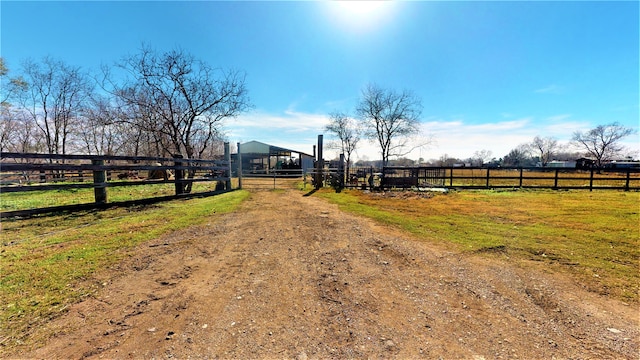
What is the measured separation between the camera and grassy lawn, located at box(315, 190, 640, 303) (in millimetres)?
3158

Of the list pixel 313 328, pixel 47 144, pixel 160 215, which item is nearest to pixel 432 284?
pixel 313 328

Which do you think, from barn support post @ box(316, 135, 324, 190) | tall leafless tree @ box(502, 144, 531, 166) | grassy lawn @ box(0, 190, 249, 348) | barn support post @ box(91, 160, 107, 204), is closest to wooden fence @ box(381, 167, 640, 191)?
barn support post @ box(316, 135, 324, 190)

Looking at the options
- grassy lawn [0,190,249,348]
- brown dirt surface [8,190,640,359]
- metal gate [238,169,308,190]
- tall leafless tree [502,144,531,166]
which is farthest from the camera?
tall leafless tree [502,144,531,166]

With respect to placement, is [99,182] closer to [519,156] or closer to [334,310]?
[334,310]

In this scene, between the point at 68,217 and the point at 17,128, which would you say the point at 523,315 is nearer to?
the point at 68,217

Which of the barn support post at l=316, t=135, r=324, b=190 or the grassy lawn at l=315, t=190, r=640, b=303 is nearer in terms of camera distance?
the grassy lawn at l=315, t=190, r=640, b=303

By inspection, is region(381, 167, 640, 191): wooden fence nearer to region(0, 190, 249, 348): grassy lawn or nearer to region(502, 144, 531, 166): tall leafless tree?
region(0, 190, 249, 348): grassy lawn

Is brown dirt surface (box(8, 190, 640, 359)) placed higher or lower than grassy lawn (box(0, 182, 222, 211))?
lower

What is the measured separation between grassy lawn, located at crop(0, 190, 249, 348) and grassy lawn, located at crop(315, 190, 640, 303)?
4.67m

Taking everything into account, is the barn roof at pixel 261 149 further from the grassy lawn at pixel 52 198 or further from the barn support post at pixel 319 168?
the grassy lawn at pixel 52 198

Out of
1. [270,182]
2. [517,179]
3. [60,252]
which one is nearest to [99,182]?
[60,252]

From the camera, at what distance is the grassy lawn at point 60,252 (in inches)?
86.0

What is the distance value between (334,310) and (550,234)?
4859 millimetres

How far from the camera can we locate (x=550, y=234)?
4754 millimetres
